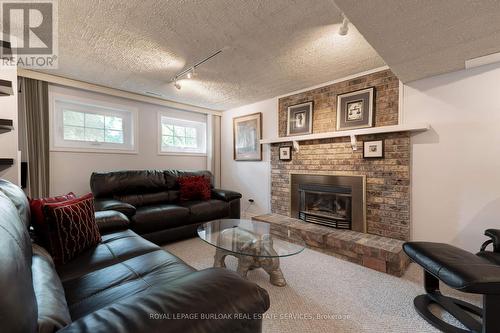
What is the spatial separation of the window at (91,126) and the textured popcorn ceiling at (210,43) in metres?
0.47

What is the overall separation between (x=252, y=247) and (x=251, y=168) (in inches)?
98.4

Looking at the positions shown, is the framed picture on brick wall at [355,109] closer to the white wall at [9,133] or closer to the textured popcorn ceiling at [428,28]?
the textured popcorn ceiling at [428,28]

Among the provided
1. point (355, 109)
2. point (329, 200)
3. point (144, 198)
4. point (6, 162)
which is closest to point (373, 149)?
point (355, 109)

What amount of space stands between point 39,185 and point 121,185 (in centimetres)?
90

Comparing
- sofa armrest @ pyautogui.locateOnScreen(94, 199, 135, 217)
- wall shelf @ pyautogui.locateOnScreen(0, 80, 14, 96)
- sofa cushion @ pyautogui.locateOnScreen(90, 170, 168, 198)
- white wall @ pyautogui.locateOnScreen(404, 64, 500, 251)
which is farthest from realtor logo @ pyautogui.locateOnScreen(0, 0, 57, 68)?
white wall @ pyautogui.locateOnScreen(404, 64, 500, 251)

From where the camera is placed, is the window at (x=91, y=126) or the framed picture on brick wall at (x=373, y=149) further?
the window at (x=91, y=126)

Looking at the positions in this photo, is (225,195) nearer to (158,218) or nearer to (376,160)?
(158,218)

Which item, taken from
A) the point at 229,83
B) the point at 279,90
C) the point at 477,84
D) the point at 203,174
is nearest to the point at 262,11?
the point at 229,83

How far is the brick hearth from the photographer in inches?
83.2

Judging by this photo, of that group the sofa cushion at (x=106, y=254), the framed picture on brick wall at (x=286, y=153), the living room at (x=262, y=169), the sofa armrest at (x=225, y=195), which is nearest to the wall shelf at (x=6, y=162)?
the living room at (x=262, y=169)

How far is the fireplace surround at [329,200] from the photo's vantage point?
9.33 ft

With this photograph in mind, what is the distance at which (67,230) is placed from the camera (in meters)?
1.43

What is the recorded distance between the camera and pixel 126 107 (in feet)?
11.9

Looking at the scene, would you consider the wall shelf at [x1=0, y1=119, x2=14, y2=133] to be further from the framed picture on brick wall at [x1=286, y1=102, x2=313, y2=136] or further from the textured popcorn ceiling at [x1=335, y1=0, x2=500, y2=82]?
the framed picture on brick wall at [x1=286, y1=102, x2=313, y2=136]
